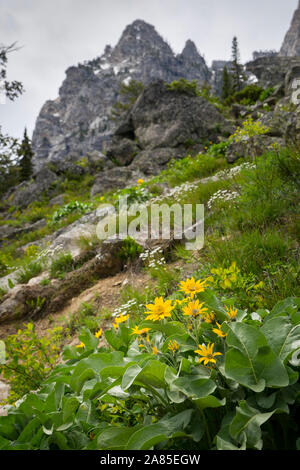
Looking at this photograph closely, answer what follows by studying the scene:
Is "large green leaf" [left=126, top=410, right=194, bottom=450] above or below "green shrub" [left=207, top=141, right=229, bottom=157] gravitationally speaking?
below

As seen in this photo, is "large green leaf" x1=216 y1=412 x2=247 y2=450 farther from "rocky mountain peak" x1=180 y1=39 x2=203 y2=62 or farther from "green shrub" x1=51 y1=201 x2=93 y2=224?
"rocky mountain peak" x1=180 y1=39 x2=203 y2=62

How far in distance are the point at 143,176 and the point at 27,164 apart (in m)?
23.0

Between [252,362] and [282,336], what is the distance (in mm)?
166

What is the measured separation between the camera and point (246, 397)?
898 millimetres

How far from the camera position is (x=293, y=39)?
3797 inches

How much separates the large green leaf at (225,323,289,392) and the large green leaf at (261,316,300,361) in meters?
0.08

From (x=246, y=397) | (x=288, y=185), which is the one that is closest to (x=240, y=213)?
(x=288, y=185)

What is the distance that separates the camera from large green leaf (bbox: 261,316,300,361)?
0.90 m

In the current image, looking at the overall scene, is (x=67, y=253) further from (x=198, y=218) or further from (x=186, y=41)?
(x=186, y=41)

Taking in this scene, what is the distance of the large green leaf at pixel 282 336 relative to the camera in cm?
90

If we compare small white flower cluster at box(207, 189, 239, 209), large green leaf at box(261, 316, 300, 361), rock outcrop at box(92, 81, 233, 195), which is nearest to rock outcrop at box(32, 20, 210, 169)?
rock outcrop at box(92, 81, 233, 195)

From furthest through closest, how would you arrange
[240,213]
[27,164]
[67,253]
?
[27,164] < [67,253] < [240,213]

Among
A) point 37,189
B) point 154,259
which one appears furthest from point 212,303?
point 37,189

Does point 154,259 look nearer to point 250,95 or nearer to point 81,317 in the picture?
point 81,317
